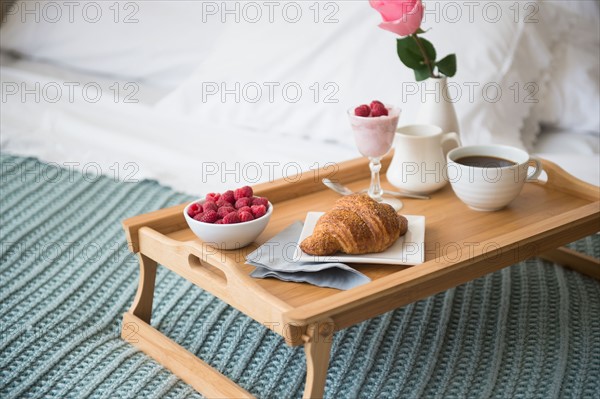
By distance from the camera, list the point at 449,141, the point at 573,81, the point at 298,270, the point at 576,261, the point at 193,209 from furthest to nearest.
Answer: the point at 573,81 → the point at 576,261 → the point at 449,141 → the point at 193,209 → the point at 298,270

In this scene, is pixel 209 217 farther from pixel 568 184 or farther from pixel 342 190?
pixel 568 184

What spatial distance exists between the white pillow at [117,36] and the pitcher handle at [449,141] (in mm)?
1051

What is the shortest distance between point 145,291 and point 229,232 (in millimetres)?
269

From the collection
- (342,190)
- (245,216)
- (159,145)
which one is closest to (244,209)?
(245,216)

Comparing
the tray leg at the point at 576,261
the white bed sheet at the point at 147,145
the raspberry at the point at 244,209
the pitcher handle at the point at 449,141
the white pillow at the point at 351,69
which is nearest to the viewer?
the raspberry at the point at 244,209

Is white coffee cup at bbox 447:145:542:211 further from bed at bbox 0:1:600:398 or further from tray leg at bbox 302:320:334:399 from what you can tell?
tray leg at bbox 302:320:334:399

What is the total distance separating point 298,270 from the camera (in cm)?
119

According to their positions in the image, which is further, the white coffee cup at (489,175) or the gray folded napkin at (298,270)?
the white coffee cup at (489,175)

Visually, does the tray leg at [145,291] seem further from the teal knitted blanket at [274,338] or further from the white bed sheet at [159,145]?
the white bed sheet at [159,145]

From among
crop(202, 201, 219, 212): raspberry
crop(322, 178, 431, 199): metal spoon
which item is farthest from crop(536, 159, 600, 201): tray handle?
crop(202, 201, 219, 212): raspberry

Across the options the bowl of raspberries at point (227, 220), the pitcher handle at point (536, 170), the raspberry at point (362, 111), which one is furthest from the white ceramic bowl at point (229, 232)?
the pitcher handle at point (536, 170)

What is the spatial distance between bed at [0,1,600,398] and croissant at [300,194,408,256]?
0.24 m

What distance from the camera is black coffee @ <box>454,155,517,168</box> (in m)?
1.44

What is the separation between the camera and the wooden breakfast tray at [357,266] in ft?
3.58
